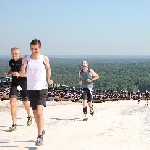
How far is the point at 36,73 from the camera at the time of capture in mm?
6055

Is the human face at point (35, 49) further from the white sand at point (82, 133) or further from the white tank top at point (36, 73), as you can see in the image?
the white sand at point (82, 133)

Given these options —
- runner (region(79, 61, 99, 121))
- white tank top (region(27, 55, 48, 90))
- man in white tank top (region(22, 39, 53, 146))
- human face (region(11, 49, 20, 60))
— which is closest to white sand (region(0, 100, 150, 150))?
man in white tank top (region(22, 39, 53, 146))

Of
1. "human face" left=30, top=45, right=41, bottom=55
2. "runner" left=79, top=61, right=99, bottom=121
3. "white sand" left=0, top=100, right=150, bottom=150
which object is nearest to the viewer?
"human face" left=30, top=45, right=41, bottom=55

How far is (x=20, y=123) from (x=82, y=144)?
101 inches

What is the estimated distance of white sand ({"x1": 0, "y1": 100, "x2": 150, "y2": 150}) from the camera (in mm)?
6137

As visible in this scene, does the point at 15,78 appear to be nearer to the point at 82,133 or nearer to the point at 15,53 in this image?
the point at 15,53

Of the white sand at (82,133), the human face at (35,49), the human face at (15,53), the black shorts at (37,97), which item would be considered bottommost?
the white sand at (82,133)

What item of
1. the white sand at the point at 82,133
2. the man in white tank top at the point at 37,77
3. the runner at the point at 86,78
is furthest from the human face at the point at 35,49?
the runner at the point at 86,78

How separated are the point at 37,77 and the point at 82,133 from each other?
68.5 inches

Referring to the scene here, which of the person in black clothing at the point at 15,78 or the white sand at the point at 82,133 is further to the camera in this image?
the person in black clothing at the point at 15,78

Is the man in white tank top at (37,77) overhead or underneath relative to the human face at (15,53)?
underneath

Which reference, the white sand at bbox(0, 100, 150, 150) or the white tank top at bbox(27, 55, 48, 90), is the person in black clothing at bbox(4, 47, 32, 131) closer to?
the white sand at bbox(0, 100, 150, 150)

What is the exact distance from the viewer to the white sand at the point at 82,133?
6.14m

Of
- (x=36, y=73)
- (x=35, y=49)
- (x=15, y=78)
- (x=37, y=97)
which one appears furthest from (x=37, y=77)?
(x=15, y=78)
